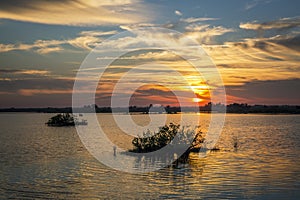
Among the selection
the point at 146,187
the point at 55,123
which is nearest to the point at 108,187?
the point at 146,187

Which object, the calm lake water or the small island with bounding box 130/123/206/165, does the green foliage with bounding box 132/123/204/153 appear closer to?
the small island with bounding box 130/123/206/165

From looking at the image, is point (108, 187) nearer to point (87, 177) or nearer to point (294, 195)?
point (87, 177)

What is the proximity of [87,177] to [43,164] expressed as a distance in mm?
7289

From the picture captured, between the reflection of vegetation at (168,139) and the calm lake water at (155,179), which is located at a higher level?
the reflection of vegetation at (168,139)

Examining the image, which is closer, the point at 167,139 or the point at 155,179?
the point at 155,179

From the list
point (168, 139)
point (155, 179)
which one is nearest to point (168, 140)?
point (168, 139)

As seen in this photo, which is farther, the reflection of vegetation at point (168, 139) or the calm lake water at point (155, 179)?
the reflection of vegetation at point (168, 139)

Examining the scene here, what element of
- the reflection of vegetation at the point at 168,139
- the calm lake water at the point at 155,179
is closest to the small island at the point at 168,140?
the reflection of vegetation at the point at 168,139

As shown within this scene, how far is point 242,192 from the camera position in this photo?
2234 cm

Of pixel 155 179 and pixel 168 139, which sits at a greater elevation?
pixel 168 139

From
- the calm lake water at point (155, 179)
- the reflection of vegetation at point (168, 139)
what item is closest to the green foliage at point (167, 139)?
the reflection of vegetation at point (168, 139)

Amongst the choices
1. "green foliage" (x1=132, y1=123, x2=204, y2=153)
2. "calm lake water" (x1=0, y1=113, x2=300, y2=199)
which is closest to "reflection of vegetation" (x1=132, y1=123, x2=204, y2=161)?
"green foliage" (x1=132, y1=123, x2=204, y2=153)

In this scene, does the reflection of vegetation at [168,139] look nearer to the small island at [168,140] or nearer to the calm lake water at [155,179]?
the small island at [168,140]

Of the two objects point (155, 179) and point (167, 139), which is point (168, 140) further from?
point (155, 179)
